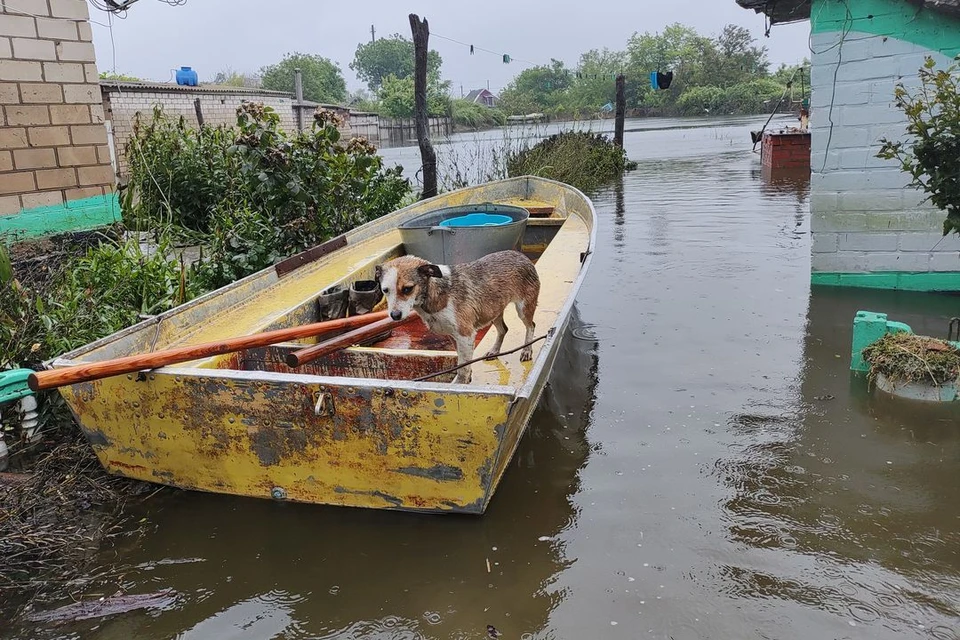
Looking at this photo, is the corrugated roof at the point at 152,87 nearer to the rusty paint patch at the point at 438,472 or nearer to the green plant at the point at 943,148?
the rusty paint patch at the point at 438,472

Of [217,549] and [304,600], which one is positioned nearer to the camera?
[304,600]

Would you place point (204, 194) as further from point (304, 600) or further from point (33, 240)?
point (304, 600)

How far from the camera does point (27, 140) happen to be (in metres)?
5.99

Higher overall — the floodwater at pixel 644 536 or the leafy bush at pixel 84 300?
the leafy bush at pixel 84 300

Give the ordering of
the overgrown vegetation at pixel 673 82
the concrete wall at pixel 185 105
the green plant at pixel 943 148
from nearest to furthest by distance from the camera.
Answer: the green plant at pixel 943 148
the concrete wall at pixel 185 105
the overgrown vegetation at pixel 673 82


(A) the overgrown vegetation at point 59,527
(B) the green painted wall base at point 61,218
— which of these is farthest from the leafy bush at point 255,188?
(A) the overgrown vegetation at point 59,527

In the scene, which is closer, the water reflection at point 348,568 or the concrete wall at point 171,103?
the water reflection at point 348,568

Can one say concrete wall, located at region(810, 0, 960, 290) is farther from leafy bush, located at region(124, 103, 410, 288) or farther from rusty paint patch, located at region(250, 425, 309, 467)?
rusty paint patch, located at region(250, 425, 309, 467)

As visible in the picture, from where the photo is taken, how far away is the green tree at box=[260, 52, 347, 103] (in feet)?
223

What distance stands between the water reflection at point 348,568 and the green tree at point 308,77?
67.4 m

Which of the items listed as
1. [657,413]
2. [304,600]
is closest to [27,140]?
[304,600]

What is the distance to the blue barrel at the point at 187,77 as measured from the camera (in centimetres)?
2142

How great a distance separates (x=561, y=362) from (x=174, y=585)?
10.9 feet

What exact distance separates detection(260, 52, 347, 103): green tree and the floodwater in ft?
219
